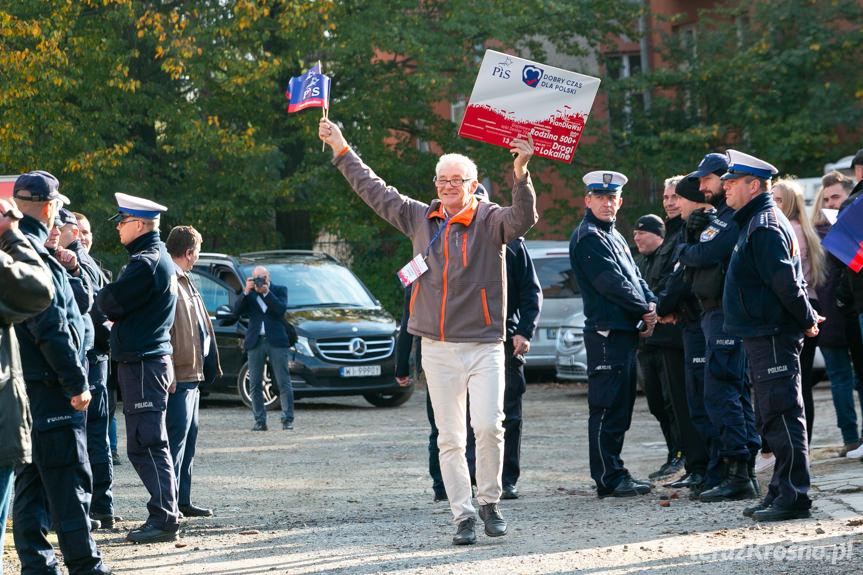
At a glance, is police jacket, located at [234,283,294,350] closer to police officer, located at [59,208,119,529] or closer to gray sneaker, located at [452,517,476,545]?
police officer, located at [59,208,119,529]

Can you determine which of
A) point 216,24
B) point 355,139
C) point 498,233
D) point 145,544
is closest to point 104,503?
point 145,544

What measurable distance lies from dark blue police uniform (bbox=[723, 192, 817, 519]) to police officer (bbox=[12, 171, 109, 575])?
12.4 ft

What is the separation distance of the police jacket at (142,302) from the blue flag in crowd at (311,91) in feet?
4.17

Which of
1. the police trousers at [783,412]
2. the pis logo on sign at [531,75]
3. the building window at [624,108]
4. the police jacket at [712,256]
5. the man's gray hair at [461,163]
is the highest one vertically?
the building window at [624,108]

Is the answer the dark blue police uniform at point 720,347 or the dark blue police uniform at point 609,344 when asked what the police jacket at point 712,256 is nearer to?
the dark blue police uniform at point 720,347

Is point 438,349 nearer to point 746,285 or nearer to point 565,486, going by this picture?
point 746,285

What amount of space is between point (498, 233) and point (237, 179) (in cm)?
1627

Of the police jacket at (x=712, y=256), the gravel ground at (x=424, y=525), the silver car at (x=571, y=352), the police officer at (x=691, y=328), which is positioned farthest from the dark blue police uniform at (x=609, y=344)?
the silver car at (x=571, y=352)

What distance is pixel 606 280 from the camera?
858 cm

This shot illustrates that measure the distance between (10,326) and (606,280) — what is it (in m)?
4.60

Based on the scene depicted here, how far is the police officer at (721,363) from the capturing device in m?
8.07

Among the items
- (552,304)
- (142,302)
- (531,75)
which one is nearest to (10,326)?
(142,302)

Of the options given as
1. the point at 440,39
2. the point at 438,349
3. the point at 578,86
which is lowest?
the point at 438,349

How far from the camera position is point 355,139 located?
24391mm
